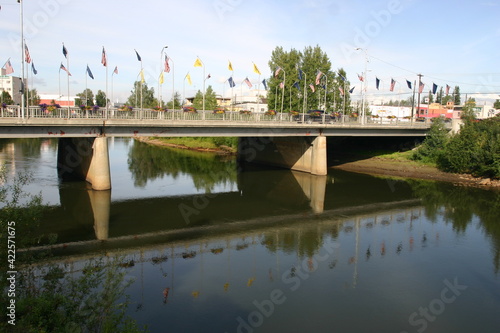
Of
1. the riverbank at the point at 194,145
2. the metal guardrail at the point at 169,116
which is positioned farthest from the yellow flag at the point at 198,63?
the riverbank at the point at 194,145

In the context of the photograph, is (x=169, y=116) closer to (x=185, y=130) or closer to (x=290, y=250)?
(x=185, y=130)

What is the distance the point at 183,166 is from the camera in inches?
2451

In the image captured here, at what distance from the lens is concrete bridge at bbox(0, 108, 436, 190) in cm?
3634

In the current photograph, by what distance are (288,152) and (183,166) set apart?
15.9 m

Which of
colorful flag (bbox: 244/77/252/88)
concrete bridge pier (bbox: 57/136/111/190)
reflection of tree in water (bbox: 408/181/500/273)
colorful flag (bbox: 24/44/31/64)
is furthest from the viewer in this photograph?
colorful flag (bbox: 244/77/252/88)

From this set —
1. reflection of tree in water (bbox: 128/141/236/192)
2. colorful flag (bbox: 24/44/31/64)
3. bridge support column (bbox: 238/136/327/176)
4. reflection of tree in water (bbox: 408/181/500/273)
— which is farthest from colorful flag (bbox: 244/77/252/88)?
colorful flag (bbox: 24/44/31/64)

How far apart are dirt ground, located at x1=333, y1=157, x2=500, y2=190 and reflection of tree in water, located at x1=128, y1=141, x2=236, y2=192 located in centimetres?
1905

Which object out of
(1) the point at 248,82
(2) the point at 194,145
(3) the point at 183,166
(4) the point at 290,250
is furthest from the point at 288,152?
(4) the point at 290,250

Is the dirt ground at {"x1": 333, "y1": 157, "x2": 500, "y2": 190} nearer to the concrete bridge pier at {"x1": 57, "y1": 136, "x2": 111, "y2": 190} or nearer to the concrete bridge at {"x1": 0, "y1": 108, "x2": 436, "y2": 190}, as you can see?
the concrete bridge at {"x1": 0, "y1": 108, "x2": 436, "y2": 190}

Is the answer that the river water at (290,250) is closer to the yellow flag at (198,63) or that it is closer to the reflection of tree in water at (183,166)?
the reflection of tree in water at (183,166)

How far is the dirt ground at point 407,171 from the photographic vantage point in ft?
165

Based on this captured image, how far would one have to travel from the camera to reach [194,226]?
101 ft

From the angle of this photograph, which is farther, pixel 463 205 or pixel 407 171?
pixel 407 171

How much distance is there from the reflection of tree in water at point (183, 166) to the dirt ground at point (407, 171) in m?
19.0
